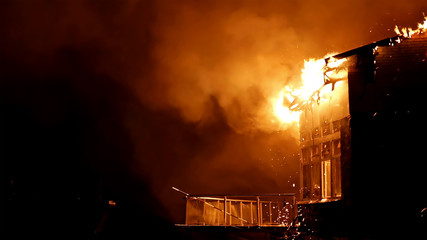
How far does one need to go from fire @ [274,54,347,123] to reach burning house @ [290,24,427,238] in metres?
0.04

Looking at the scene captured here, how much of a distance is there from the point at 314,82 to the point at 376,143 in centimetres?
288

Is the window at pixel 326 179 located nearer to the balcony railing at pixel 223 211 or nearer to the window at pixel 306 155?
the window at pixel 306 155

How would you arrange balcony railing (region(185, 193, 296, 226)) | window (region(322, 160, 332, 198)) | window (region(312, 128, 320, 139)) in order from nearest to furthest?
window (region(322, 160, 332, 198))
window (region(312, 128, 320, 139))
balcony railing (region(185, 193, 296, 226))

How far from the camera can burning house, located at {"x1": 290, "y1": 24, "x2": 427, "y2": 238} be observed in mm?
9266

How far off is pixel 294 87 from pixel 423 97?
13.6 ft

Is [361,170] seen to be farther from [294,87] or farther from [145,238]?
[145,238]

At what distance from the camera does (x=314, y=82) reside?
11820 mm

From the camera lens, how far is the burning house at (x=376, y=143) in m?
9.27

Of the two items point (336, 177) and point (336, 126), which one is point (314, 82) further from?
point (336, 177)

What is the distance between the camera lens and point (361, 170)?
9.74 m

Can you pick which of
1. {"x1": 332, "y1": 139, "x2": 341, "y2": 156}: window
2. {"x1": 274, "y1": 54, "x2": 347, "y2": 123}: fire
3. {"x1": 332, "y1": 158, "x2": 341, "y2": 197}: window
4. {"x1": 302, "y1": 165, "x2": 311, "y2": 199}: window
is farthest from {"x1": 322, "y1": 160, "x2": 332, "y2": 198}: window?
{"x1": 274, "y1": 54, "x2": 347, "y2": 123}: fire

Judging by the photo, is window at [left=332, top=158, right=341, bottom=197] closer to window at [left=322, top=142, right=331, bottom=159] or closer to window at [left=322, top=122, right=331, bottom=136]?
window at [left=322, top=142, right=331, bottom=159]

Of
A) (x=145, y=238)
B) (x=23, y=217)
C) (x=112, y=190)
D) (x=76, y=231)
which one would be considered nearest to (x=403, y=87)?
(x=76, y=231)

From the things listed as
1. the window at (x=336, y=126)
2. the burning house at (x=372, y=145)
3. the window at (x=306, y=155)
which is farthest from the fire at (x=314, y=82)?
the window at (x=306, y=155)
